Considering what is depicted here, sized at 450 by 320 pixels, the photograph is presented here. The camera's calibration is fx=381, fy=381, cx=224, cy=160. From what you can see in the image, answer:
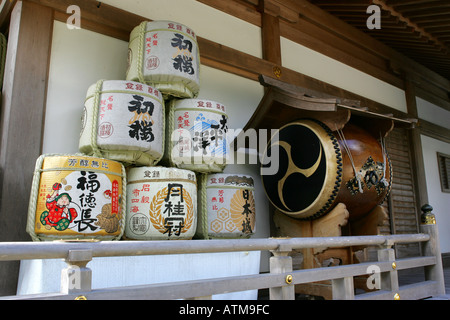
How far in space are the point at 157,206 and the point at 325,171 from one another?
125cm

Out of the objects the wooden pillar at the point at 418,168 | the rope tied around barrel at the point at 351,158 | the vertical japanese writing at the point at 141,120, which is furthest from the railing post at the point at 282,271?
the wooden pillar at the point at 418,168

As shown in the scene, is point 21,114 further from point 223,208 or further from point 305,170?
point 305,170

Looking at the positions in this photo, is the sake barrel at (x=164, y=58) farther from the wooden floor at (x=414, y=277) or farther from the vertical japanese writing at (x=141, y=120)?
the wooden floor at (x=414, y=277)

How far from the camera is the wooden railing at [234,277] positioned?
133 cm

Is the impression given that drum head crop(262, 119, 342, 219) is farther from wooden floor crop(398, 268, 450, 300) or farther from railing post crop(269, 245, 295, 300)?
wooden floor crop(398, 268, 450, 300)

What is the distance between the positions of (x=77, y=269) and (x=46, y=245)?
14cm

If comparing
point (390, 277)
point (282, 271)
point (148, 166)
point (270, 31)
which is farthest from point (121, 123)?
point (270, 31)

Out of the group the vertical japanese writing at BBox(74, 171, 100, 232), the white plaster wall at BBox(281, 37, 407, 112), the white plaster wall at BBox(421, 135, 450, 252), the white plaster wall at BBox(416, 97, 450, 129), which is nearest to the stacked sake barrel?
the vertical japanese writing at BBox(74, 171, 100, 232)

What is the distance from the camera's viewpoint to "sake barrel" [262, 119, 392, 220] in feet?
9.00

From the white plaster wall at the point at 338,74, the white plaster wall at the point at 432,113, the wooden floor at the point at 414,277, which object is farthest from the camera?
the white plaster wall at the point at 432,113

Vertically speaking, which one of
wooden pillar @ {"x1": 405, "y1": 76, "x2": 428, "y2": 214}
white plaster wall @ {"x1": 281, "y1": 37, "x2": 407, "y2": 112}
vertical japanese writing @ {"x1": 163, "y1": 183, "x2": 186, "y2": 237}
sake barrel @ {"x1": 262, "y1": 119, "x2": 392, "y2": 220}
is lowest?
vertical japanese writing @ {"x1": 163, "y1": 183, "x2": 186, "y2": 237}

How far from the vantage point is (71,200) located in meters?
1.93

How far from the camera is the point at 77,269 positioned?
53.2 inches

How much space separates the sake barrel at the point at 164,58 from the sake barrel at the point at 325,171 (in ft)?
3.08
